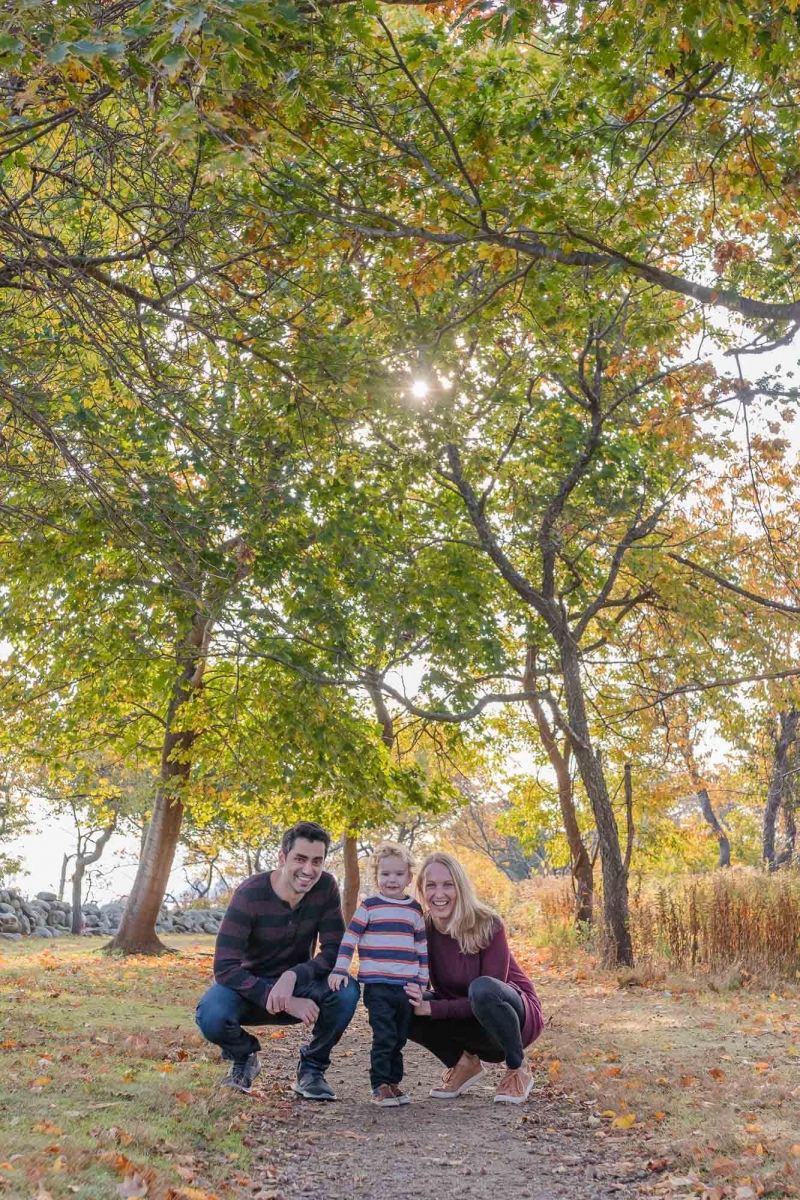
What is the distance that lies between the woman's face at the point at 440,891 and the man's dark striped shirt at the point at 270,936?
1.80ft

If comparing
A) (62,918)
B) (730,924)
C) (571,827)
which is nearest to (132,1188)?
(730,924)

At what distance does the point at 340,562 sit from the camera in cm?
1152

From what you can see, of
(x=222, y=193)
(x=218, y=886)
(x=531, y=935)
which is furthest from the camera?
(x=218, y=886)

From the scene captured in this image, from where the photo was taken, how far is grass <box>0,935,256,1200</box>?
3.49 m

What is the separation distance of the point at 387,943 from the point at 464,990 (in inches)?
22.0

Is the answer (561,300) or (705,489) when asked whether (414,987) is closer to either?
(561,300)

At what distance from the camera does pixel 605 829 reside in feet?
44.1

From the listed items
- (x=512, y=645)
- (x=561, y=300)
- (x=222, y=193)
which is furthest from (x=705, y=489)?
(x=222, y=193)

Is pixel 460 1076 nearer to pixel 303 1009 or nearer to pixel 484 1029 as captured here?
pixel 484 1029

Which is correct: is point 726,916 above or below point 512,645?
below

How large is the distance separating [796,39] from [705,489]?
9.48m

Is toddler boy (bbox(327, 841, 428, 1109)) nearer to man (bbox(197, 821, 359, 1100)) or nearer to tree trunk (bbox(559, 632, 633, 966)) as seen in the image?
man (bbox(197, 821, 359, 1100))

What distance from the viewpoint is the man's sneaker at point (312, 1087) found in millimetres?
5551

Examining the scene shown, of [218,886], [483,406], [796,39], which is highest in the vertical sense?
[483,406]
